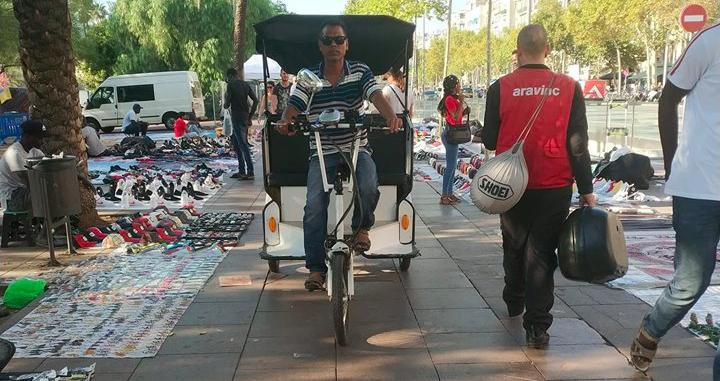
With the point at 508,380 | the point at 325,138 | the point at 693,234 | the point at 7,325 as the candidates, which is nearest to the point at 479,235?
the point at 325,138

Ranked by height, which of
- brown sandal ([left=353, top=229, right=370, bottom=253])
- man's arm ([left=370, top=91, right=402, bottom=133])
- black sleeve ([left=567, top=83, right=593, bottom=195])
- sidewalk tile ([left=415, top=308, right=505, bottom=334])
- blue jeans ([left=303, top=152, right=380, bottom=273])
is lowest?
sidewalk tile ([left=415, top=308, right=505, bottom=334])

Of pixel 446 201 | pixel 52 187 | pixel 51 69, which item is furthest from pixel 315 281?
pixel 446 201

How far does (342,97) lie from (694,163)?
2.35 metres

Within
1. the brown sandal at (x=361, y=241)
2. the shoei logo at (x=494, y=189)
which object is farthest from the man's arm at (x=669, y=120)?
the brown sandal at (x=361, y=241)

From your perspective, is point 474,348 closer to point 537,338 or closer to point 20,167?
point 537,338

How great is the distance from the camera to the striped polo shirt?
4359 millimetres

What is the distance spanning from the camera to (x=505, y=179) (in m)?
3.66

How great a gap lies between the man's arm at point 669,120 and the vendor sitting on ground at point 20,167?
19.3ft

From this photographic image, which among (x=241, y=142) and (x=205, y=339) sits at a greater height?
(x=241, y=142)

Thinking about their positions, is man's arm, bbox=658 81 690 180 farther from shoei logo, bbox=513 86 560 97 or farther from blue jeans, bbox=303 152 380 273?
blue jeans, bbox=303 152 380 273

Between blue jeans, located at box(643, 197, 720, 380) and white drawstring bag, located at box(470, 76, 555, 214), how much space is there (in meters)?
0.86

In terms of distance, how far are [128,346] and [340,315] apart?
1374 millimetres

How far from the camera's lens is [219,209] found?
29.0 feet

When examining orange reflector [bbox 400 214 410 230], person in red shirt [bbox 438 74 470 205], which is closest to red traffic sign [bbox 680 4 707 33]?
person in red shirt [bbox 438 74 470 205]
